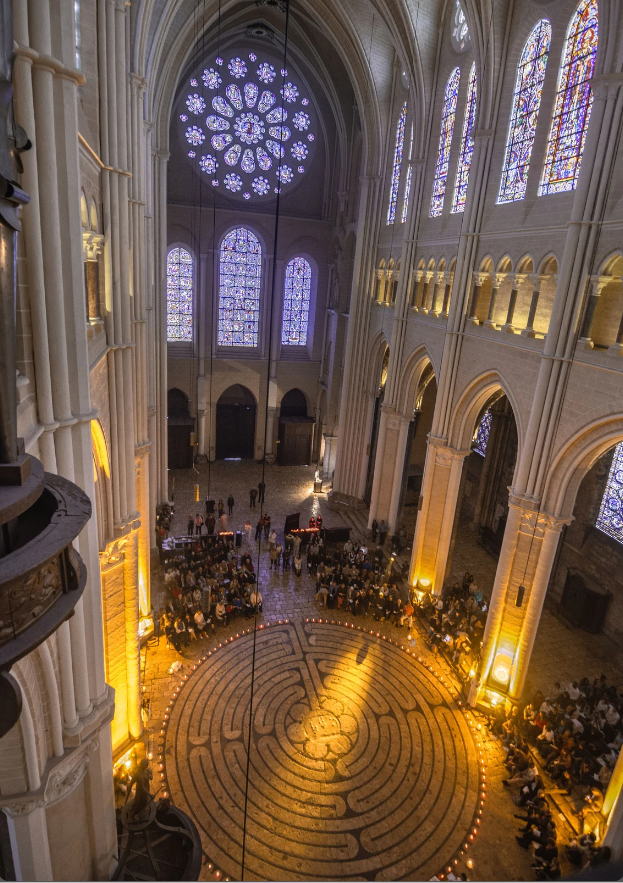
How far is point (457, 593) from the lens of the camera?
14961 mm

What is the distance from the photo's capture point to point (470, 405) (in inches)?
552

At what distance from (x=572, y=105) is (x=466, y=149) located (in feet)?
12.5

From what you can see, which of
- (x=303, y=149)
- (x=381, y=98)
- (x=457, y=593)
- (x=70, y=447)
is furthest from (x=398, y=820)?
(x=303, y=149)

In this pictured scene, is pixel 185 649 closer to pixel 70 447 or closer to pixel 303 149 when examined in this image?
pixel 70 447

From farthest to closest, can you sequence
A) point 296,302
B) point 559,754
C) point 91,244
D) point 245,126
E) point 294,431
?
point 294,431 → point 296,302 → point 245,126 → point 559,754 → point 91,244

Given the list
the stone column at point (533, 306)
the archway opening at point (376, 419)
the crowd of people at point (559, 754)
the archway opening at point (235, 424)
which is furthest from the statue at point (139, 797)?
the archway opening at point (235, 424)

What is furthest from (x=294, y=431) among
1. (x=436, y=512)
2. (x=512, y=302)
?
(x=512, y=302)

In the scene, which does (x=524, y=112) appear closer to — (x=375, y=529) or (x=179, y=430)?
(x=375, y=529)

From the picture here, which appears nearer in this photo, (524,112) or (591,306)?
(591,306)

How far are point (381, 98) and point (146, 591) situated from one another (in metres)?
16.6

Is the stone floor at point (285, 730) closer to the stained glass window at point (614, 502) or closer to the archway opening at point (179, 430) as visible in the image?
the stained glass window at point (614, 502)

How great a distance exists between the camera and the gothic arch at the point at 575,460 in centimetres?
992

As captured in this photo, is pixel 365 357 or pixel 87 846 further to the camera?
pixel 365 357

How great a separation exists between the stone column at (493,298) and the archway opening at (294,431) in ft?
43.9
